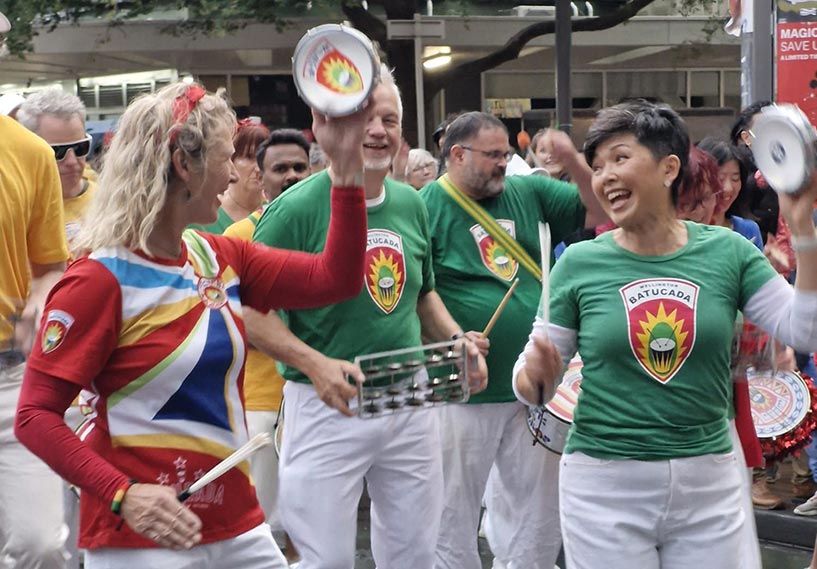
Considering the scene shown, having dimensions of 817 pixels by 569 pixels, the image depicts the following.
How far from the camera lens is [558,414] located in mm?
5320

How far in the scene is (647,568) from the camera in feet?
13.5

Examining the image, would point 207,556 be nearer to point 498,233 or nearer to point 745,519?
point 745,519

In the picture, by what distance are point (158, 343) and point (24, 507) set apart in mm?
1570

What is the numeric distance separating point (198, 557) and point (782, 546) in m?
4.83

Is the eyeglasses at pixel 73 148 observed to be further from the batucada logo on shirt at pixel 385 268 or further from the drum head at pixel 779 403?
the drum head at pixel 779 403

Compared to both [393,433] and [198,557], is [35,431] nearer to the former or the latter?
[198,557]

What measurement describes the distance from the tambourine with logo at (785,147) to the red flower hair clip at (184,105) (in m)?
1.43

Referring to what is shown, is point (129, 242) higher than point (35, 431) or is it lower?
higher

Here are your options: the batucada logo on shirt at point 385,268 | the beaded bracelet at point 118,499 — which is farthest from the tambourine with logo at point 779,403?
the beaded bracelet at point 118,499

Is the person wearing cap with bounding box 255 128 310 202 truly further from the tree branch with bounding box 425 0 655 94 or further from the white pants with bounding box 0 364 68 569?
the tree branch with bounding box 425 0 655 94

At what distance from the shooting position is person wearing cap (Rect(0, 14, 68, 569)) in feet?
15.3

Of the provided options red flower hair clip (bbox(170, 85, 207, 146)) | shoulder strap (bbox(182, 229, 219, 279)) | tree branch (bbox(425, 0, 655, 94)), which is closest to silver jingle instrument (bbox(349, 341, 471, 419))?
shoulder strap (bbox(182, 229, 219, 279))

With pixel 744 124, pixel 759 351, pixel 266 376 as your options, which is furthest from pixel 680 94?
pixel 759 351

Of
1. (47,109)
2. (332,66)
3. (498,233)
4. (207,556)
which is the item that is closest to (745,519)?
(207,556)
